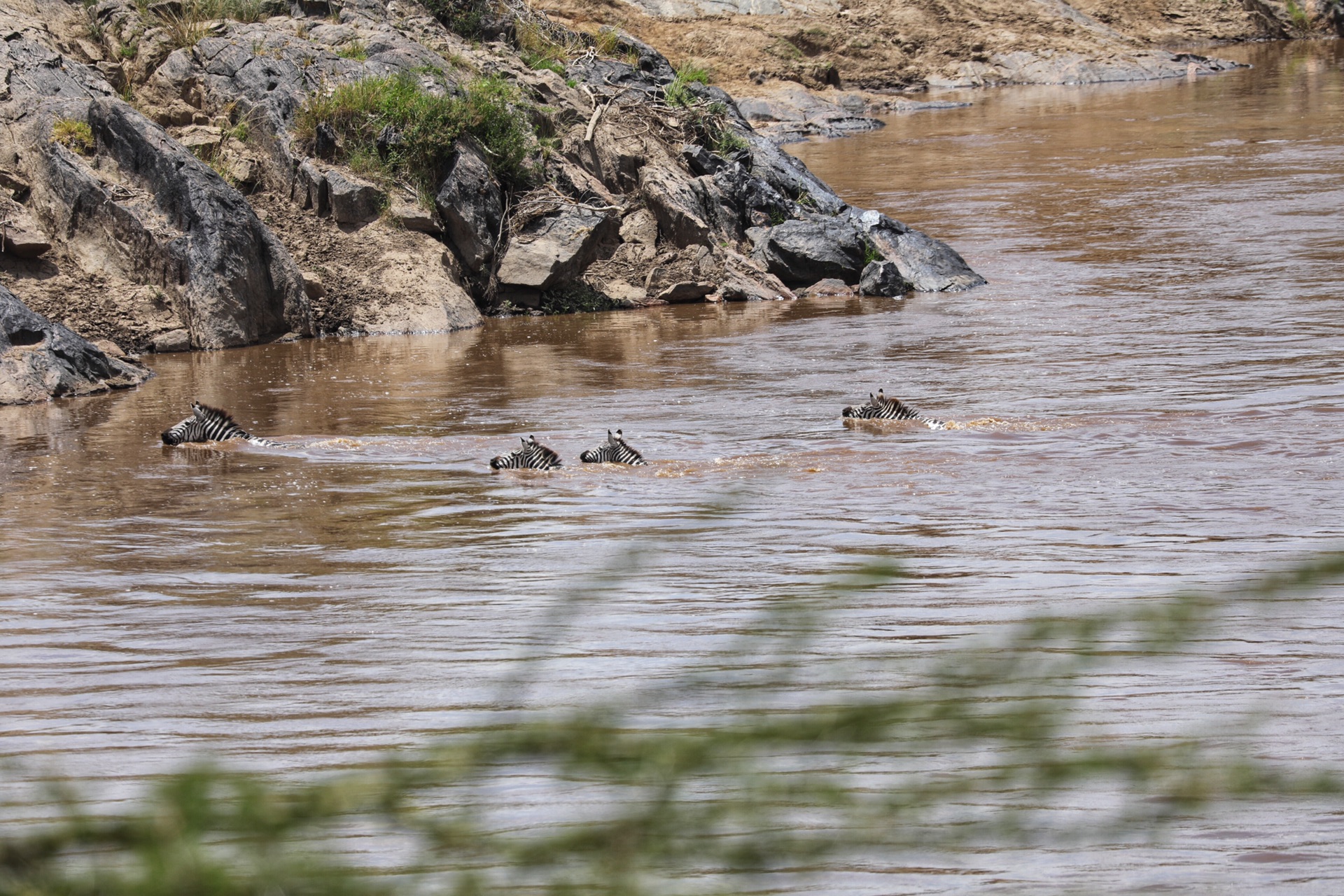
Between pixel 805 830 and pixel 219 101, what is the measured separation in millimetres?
14987

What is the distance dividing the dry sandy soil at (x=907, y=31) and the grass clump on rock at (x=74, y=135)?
27.1m

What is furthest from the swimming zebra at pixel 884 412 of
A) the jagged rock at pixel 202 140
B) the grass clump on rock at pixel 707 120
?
the grass clump on rock at pixel 707 120

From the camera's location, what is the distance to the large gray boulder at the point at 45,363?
32.7ft

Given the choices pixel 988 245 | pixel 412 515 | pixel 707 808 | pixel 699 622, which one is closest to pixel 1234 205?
pixel 988 245

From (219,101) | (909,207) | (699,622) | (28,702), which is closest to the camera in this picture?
(28,702)

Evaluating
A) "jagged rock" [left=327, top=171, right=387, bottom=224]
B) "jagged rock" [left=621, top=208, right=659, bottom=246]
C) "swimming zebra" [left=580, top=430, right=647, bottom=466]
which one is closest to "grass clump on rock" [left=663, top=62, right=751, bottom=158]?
"jagged rock" [left=621, top=208, right=659, bottom=246]

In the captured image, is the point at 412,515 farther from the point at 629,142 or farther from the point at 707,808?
the point at 629,142

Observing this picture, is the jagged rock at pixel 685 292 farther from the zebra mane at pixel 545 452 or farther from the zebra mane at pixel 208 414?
the zebra mane at pixel 545 452

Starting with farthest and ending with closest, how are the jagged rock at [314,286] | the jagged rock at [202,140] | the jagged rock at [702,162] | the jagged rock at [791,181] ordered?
the jagged rock at [791,181] < the jagged rock at [702,162] < the jagged rock at [202,140] < the jagged rock at [314,286]

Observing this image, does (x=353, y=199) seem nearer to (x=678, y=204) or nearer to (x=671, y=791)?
(x=678, y=204)

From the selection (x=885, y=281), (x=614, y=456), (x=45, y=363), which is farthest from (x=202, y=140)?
(x=614, y=456)

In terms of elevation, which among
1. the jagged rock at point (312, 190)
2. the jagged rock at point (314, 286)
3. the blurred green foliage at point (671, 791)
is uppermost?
the jagged rock at point (312, 190)

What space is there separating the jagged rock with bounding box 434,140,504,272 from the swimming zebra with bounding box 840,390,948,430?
7096 mm

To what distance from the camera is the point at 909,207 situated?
20750 millimetres
